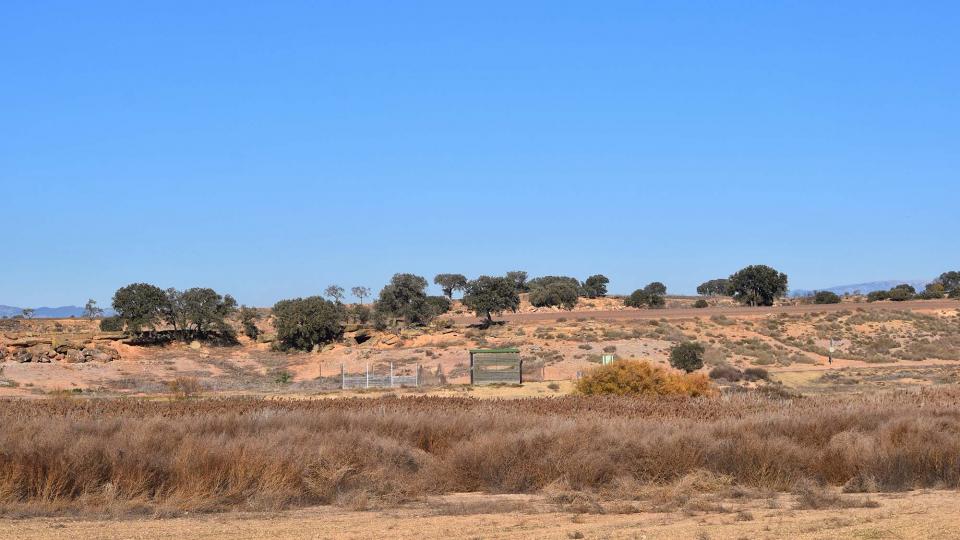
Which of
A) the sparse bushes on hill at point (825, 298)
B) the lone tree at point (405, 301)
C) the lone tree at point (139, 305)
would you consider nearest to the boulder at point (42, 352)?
the lone tree at point (139, 305)

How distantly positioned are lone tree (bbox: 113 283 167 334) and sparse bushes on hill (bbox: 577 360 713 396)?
50765 millimetres

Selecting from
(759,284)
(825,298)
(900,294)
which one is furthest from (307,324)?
(900,294)

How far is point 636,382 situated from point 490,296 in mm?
49402

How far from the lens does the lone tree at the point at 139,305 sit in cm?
7831

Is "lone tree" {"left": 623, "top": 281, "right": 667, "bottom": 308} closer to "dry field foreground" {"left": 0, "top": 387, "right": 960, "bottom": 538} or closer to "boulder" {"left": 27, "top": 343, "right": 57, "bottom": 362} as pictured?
"boulder" {"left": 27, "top": 343, "right": 57, "bottom": 362}

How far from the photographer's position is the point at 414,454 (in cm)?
1752

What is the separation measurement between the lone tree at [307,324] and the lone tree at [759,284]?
52.7 m

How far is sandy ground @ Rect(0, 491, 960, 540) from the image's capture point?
39.8 ft

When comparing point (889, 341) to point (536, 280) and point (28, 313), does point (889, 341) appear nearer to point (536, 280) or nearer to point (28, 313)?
point (536, 280)

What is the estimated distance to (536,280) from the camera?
143m

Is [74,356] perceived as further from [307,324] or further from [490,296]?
[490,296]

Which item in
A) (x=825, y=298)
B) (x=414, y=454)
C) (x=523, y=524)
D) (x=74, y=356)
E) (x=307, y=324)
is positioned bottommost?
(x=523, y=524)

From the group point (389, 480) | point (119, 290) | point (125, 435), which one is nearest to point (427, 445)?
point (389, 480)

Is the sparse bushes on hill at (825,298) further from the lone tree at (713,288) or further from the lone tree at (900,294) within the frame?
the lone tree at (713,288)
